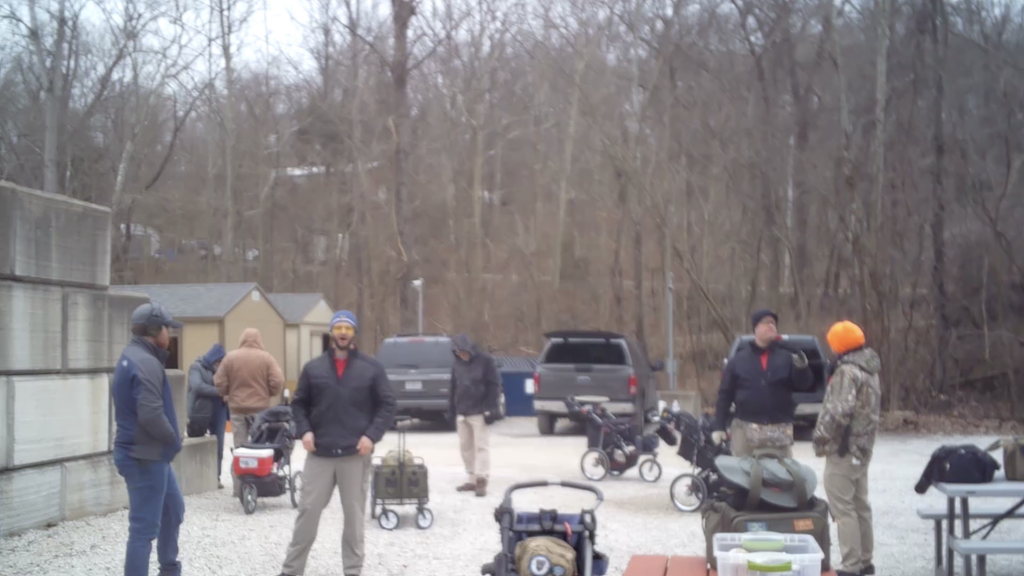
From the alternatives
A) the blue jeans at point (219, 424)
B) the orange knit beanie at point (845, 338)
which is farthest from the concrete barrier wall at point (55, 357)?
the orange knit beanie at point (845, 338)

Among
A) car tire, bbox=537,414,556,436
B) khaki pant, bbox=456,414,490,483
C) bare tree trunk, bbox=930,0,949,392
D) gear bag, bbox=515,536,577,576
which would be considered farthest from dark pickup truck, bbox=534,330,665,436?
gear bag, bbox=515,536,577,576

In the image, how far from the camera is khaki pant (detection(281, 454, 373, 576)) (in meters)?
6.92

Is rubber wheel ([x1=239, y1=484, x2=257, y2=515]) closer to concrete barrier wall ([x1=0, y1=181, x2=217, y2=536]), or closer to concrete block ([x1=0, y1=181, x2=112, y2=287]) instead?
concrete barrier wall ([x1=0, y1=181, x2=217, y2=536])

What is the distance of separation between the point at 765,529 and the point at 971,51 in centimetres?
2321

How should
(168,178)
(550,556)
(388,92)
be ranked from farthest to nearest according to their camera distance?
(168,178), (388,92), (550,556)

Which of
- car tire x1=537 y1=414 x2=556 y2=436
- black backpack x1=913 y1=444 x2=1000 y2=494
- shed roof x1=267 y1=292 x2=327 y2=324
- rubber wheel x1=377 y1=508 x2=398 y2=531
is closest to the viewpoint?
black backpack x1=913 y1=444 x2=1000 y2=494

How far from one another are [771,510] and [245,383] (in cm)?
741

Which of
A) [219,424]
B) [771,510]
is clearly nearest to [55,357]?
[219,424]

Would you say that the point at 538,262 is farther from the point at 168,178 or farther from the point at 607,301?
the point at 168,178

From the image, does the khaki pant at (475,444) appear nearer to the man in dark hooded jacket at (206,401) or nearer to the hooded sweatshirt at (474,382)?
the hooded sweatshirt at (474,382)

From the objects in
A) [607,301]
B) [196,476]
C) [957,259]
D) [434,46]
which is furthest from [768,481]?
[607,301]

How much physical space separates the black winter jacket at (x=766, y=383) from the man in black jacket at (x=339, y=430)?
260 cm

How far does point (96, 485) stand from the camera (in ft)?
33.3

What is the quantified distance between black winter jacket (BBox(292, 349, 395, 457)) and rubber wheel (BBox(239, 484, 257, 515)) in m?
3.76
